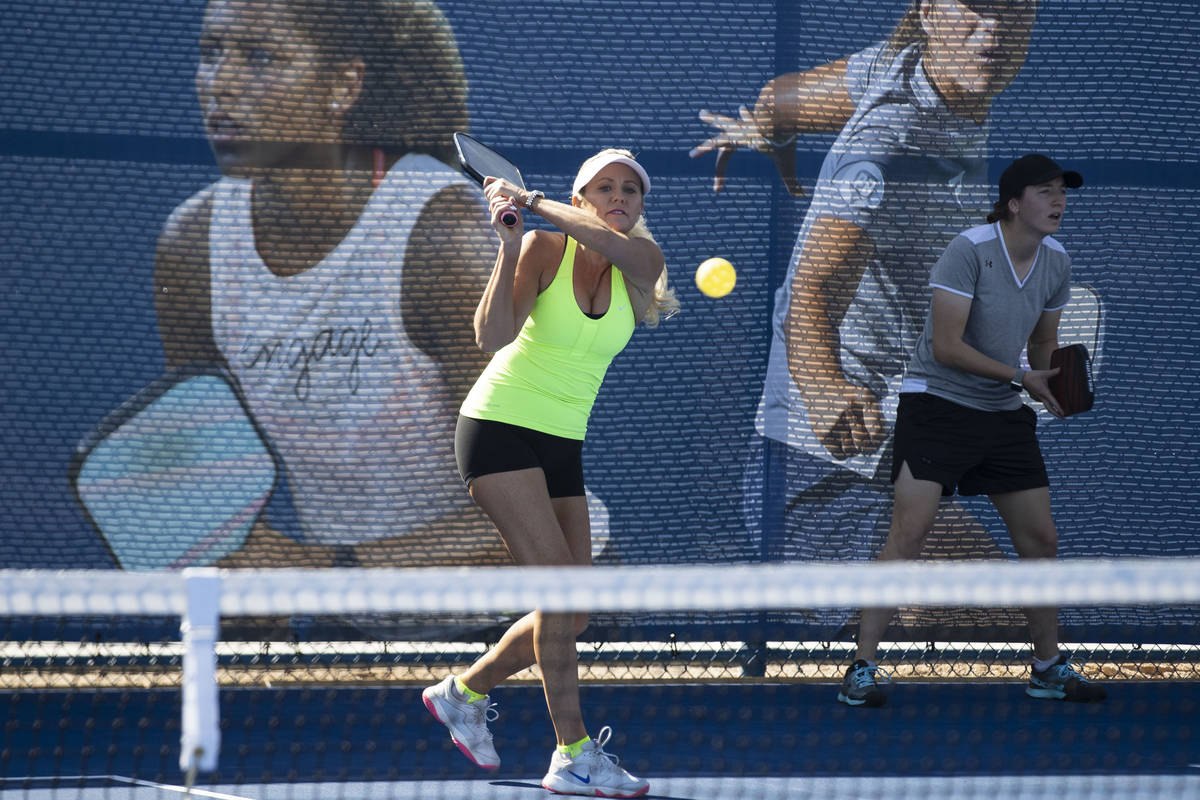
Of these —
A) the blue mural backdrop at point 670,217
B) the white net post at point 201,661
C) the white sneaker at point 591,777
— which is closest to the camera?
the white net post at point 201,661

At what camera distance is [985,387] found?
406 centimetres

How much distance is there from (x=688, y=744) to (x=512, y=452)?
1.09 m

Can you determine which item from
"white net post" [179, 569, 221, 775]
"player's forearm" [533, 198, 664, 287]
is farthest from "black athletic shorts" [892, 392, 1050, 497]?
"white net post" [179, 569, 221, 775]

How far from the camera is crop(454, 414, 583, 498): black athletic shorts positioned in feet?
10.3

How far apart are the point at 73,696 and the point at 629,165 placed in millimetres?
2589

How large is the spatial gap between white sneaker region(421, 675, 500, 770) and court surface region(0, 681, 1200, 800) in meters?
0.06

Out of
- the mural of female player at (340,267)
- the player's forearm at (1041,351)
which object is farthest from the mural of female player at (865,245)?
the mural of female player at (340,267)

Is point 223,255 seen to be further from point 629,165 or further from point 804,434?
point 804,434

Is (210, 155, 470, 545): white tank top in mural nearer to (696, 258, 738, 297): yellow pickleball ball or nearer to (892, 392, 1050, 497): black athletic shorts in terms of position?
(696, 258, 738, 297): yellow pickleball ball

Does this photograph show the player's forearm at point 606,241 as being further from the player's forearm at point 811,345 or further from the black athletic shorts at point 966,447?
the player's forearm at point 811,345

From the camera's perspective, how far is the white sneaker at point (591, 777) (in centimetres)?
305

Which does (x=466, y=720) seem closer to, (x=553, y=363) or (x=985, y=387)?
(x=553, y=363)

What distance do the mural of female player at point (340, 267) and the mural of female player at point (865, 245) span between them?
1106 millimetres

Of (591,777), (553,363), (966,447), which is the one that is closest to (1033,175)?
(966,447)
